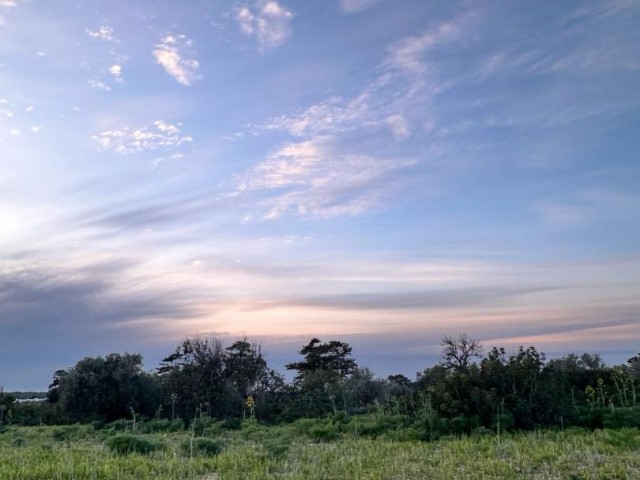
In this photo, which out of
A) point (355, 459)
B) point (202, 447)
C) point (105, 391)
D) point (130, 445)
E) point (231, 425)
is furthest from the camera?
point (105, 391)

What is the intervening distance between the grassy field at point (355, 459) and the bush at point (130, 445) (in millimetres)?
22

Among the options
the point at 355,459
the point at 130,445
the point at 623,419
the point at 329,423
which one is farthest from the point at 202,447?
the point at 623,419

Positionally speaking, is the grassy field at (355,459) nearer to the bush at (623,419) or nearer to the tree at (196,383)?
the bush at (623,419)

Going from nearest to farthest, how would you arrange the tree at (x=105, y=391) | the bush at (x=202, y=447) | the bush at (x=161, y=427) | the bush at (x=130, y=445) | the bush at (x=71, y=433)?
the bush at (x=202, y=447) → the bush at (x=130, y=445) → the bush at (x=71, y=433) → the bush at (x=161, y=427) → the tree at (x=105, y=391)

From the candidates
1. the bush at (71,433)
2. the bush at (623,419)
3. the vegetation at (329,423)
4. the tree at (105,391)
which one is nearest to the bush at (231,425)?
the vegetation at (329,423)

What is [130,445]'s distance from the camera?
13.1m

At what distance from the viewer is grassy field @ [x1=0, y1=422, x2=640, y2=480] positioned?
973cm

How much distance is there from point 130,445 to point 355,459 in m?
5.22

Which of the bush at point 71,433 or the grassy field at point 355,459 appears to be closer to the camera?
the grassy field at point 355,459

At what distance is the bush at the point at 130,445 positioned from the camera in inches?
511

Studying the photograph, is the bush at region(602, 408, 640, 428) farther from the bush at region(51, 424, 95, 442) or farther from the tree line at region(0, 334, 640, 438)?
the bush at region(51, 424, 95, 442)

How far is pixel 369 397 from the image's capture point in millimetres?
27469

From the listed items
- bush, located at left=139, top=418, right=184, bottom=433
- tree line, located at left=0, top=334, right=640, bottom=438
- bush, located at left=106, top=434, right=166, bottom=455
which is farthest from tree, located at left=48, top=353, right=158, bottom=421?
bush, located at left=106, top=434, right=166, bottom=455

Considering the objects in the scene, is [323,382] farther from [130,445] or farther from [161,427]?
[130,445]
